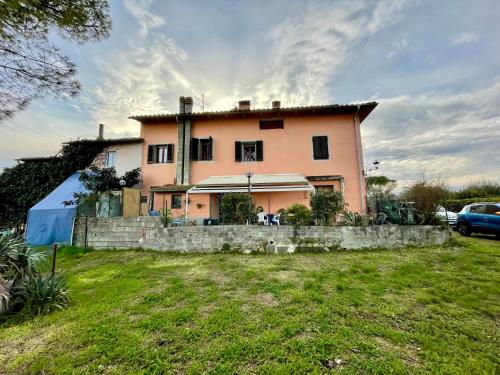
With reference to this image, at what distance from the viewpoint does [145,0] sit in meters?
10.6

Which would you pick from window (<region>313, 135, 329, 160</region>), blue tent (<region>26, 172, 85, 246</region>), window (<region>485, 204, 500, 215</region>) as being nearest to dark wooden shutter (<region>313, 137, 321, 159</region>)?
window (<region>313, 135, 329, 160</region>)

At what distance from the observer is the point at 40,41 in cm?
673

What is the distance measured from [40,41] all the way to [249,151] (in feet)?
48.8

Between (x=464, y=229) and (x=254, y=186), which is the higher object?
(x=254, y=186)

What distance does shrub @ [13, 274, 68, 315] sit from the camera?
550cm

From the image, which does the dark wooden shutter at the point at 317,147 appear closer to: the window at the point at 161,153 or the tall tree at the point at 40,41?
the window at the point at 161,153

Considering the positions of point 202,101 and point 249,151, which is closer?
point 249,151

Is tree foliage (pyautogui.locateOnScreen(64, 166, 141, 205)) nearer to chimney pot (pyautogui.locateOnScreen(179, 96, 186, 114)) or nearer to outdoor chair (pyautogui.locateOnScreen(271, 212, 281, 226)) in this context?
chimney pot (pyautogui.locateOnScreen(179, 96, 186, 114))

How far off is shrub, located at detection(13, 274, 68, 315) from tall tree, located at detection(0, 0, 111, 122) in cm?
540

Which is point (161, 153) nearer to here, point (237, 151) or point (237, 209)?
point (237, 151)

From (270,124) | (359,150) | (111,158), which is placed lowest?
(359,150)

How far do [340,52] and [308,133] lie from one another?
22.0 feet

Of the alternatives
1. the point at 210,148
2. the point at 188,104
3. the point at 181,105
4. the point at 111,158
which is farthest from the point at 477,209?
the point at 111,158

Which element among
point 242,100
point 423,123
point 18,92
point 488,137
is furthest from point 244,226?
point 488,137
